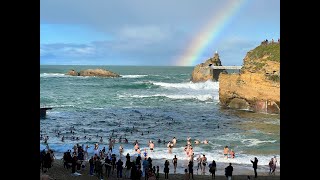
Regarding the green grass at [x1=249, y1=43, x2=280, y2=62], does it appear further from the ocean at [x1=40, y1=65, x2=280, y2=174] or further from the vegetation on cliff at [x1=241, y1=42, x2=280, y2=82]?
the ocean at [x1=40, y1=65, x2=280, y2=174]

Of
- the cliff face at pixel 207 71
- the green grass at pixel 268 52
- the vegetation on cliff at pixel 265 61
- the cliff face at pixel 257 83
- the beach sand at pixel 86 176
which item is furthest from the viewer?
the cliff face at pixel 207 71

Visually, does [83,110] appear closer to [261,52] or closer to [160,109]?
[160,109]

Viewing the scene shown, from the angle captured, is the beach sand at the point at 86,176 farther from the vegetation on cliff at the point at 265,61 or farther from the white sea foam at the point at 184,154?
the vegetation on cliff at the point at 265,61

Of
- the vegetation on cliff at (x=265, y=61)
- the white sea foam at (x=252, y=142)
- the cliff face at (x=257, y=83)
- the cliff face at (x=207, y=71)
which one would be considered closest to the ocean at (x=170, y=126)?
the white sea foam at (x=252, y=142)

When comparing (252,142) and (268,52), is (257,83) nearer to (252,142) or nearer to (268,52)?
(268,52)

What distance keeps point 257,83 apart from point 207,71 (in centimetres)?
4850

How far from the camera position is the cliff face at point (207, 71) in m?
92.0

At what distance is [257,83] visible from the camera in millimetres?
48969

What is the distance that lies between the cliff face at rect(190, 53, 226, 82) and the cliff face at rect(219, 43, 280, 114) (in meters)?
35.9

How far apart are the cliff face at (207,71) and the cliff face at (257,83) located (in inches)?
1413

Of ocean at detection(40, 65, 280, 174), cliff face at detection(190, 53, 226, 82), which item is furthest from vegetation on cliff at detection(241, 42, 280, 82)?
cliff face at detection(190, 53, 226, 82)

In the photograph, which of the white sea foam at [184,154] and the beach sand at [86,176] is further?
the white sea foam at [184,154]
